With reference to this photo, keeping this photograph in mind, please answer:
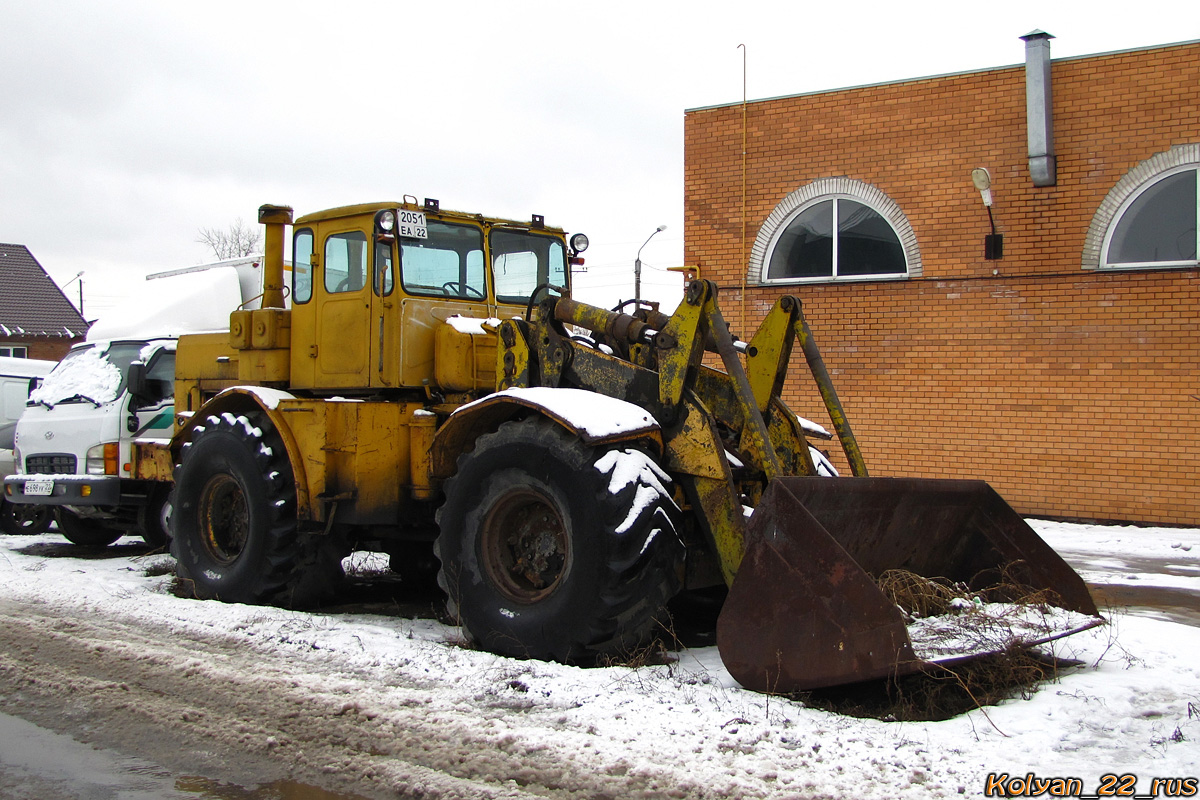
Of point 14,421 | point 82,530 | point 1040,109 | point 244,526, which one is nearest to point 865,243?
point 1040,109

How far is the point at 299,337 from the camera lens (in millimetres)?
7879

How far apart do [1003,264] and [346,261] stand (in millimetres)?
8518

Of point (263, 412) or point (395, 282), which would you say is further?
point (263, 412)

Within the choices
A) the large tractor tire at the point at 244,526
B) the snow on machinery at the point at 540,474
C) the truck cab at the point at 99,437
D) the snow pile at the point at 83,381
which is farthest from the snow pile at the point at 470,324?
the snow pile at the point at 83,381

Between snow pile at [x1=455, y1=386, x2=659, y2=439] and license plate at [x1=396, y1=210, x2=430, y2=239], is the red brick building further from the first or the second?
snow pile at [x1=455, y1=386, x2=659, y2=439]

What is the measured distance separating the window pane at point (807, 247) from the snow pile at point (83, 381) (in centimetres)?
844

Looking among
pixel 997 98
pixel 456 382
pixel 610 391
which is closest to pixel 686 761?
pixel 610 391

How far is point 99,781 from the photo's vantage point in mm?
3984

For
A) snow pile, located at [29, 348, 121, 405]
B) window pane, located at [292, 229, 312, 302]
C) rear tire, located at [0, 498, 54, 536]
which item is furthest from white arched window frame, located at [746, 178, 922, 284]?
rear tire, located at [0, 498, 54, 536]

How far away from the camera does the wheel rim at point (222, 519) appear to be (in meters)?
7.72

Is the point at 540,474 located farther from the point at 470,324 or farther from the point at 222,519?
the point at 222,519

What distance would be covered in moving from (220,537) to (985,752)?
19.3ft

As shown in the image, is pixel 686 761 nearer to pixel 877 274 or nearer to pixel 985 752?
pixel 985 752

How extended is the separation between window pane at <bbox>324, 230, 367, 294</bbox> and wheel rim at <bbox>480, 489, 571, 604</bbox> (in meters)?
2.42
